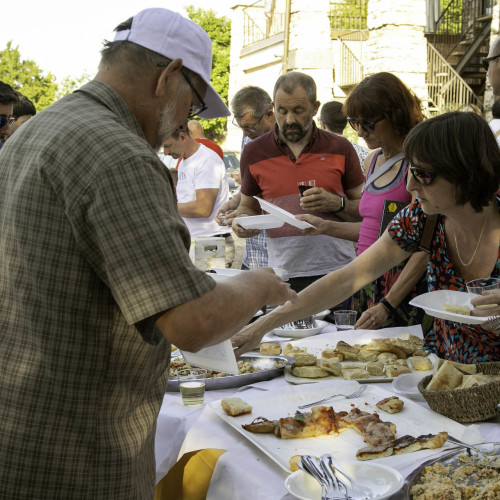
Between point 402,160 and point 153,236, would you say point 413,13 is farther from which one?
point 153,236

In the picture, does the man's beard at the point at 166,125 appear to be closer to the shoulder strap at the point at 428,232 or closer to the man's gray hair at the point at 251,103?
the shoulder strap at the point at 428,232

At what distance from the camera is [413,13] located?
51.6 feet

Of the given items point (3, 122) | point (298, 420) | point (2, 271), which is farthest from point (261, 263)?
point (2, 271)

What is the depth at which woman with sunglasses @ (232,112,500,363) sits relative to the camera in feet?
7.69

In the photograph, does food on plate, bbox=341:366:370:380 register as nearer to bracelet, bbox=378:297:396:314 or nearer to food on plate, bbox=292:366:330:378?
food on plate, bbox=292:366:330:378

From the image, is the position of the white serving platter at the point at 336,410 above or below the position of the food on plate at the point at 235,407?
below

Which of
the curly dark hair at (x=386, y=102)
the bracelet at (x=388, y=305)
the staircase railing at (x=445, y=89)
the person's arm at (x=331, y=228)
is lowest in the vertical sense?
the bracelet at (x=388, y=305)

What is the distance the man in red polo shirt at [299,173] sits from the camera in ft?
13.6

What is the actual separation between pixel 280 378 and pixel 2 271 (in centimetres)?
128

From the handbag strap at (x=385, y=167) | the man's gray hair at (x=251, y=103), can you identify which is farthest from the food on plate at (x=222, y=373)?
the man's gray hair at (x=251, y=103)

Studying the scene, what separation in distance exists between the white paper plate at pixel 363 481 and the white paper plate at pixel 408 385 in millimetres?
577

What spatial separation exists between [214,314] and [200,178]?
4.80 metres

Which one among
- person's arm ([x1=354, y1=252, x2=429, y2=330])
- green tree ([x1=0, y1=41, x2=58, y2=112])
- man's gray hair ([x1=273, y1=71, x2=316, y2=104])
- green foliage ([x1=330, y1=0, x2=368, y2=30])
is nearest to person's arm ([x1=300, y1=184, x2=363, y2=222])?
man's gray hair ([x1=273, y1=71, x2=316, y2=104])

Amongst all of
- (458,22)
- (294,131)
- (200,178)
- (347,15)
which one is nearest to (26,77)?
(347,15)
